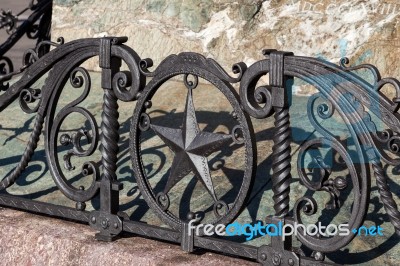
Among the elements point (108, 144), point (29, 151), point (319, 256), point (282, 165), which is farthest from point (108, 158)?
point (319, 256)

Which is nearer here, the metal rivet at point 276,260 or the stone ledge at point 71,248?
the metal rivet at point 276,260

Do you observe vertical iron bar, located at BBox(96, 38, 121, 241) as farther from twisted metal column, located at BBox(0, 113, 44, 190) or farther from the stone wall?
the stone wall

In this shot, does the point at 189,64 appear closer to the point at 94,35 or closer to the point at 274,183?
the point at 274,183

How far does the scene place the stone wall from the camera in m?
4.48

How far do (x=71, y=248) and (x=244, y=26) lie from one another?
167 cm

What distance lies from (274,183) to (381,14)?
1.46 meters

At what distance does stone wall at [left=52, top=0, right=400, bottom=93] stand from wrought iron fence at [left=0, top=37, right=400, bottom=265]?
70 cm

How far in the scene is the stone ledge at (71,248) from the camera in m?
3.52

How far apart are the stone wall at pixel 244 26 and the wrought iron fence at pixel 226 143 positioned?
699 mm

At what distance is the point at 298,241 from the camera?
3.52 metres

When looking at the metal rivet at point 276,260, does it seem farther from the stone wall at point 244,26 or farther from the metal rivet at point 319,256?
the stone wall at point 244,26

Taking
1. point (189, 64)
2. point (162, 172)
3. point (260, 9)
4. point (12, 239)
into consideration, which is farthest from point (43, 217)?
point (260, 9)

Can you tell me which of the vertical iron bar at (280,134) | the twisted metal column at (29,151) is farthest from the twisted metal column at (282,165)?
the twisted metal column at (29,151)

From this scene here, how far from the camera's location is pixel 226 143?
347 cm
